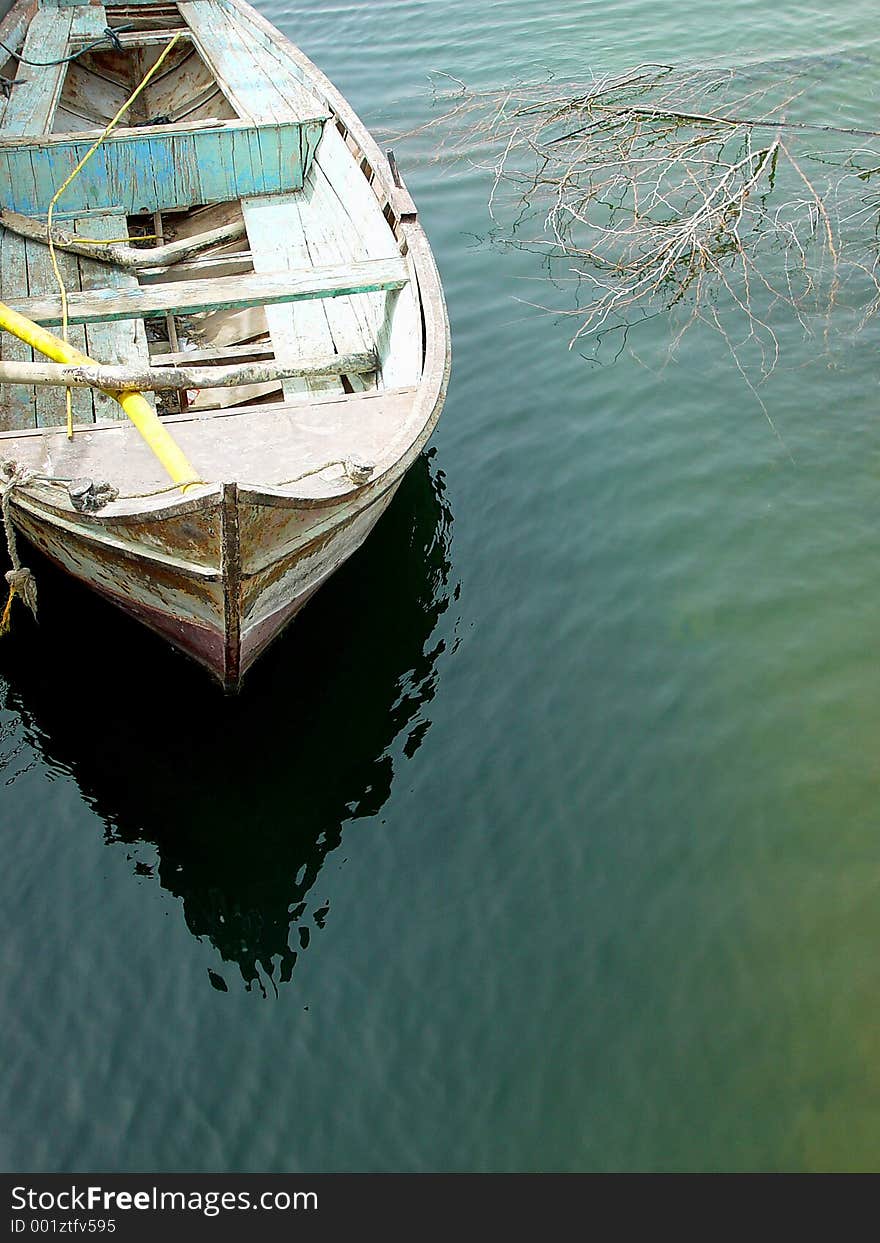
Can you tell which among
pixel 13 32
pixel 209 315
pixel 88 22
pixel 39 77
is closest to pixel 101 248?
pixel 209 315

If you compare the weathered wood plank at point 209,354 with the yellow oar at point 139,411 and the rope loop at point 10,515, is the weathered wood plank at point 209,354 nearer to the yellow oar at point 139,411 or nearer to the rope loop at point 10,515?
the yellow oar at point 139,411

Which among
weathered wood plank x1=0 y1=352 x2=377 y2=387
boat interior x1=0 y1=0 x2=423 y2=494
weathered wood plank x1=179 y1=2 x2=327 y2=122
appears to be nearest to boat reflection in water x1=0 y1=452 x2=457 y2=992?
boat interior x1=0 y1=0 x2=423 y2=494

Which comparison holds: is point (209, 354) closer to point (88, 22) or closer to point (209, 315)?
point (209, 315)

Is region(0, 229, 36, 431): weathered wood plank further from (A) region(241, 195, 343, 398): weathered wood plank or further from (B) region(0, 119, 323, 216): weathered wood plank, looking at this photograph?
(A) region(241, 195, 343, 398): weathered wood plank

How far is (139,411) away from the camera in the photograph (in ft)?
17.8

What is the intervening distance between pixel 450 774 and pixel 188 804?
149cm

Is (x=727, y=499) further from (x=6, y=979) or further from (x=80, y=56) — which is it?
(x=80, y=56)

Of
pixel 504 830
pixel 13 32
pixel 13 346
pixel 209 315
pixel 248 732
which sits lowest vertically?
pixel 504 830

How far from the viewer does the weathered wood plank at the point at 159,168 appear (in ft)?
27.3

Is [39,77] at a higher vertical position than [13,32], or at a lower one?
lower

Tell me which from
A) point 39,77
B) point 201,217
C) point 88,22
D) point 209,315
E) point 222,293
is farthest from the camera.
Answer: point 88,22

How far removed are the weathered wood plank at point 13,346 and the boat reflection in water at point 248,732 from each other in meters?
1.00

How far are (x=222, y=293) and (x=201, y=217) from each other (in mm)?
2873
